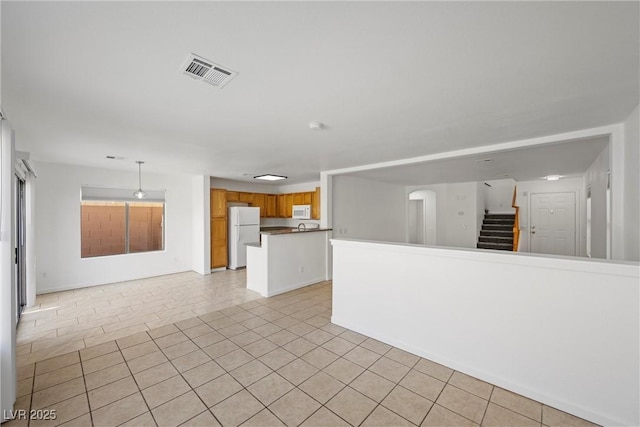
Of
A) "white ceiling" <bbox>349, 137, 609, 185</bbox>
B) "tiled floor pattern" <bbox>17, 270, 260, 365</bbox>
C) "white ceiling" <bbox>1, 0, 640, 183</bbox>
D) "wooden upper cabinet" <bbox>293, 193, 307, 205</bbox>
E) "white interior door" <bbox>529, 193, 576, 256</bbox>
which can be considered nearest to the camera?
"white ceiling" <bbox>1, 0, 640, 183</bbox>

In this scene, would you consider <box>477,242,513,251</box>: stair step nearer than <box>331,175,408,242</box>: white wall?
No

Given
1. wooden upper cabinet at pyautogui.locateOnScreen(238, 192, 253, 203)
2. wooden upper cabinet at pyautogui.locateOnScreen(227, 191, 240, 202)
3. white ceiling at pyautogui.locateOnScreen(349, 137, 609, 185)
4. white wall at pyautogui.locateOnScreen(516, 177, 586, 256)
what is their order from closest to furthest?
1. white ceiling at pyautogui.locateOnScreen(349, 137, 609, 185)
2. white wall at pyautogui.locateOnScreen(516, 177, 586, 256)
3. wooden upper cabinet at pyautogui.locateOnScreen(227, 191, 240, 202)
4. wooden upper cabinet at pyautogui.locateOnScreen(238, 192, 253, 203)

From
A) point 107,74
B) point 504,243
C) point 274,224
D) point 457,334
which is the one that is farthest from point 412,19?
point 504,243

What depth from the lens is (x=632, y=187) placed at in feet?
7.60

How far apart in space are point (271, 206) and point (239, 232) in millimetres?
1663

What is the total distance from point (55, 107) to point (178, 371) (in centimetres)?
262

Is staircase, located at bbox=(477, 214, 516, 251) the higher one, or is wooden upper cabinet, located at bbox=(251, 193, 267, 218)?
wooden upper cabinet, located at bbox=(251, 193, 267, 218)

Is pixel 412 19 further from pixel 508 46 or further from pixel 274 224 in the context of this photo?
pixel 274 224

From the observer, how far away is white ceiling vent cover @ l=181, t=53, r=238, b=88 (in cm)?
154

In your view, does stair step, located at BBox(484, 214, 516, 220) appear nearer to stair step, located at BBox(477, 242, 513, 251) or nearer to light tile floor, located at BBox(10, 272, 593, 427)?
stair step, located at BBox(477, 242, 513, 251)

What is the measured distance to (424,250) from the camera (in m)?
2.62

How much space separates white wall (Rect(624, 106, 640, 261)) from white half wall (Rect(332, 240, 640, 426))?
2.61 ft

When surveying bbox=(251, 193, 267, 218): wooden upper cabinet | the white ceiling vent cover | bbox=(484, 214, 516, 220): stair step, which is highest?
the white ceiling vent cover

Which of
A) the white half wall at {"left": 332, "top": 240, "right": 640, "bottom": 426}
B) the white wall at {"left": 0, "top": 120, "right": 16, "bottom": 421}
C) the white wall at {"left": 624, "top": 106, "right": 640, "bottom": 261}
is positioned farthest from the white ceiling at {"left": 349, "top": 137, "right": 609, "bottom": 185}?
the white wall at {"left": 0, "top": 120, "right": 16, "bottom": 421}
